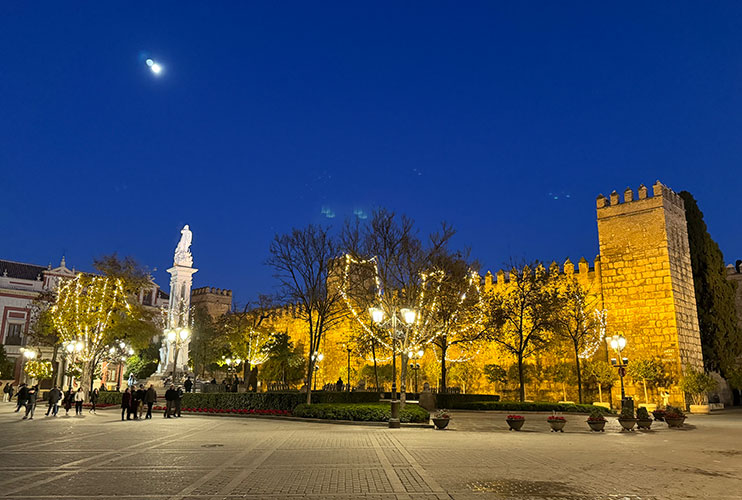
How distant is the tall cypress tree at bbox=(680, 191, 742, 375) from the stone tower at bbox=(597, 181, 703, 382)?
9.08 feet

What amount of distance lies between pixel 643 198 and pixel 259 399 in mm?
28048

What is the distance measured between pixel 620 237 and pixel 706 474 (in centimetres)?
3049

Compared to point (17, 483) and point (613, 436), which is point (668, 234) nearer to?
point (613, 436)

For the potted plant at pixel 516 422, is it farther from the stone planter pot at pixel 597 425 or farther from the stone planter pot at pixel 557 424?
the stone planter pot at pixel 597 425

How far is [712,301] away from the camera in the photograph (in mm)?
39062

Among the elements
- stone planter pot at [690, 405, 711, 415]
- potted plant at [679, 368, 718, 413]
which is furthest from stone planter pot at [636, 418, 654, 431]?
stone planter pot at [690, 405, 711, 415]

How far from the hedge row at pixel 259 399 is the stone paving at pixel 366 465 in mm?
8418

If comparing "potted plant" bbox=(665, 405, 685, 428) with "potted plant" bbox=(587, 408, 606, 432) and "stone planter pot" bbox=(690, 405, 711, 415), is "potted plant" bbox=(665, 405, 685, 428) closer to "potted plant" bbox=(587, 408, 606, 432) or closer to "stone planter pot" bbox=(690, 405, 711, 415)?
"potted plant" bbox=(587, 408, 606, 432)

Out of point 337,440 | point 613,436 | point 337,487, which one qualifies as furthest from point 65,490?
point 613,436

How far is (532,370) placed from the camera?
39188mm

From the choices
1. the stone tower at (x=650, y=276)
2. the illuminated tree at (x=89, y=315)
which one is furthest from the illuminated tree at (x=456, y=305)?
the illuminated tree at (x=89, y=315)

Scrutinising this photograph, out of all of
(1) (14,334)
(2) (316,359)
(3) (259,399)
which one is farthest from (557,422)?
(1) (14,334)

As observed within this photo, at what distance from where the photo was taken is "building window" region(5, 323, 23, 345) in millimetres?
59406

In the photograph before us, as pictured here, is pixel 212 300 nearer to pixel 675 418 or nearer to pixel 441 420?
pixel 441 420
